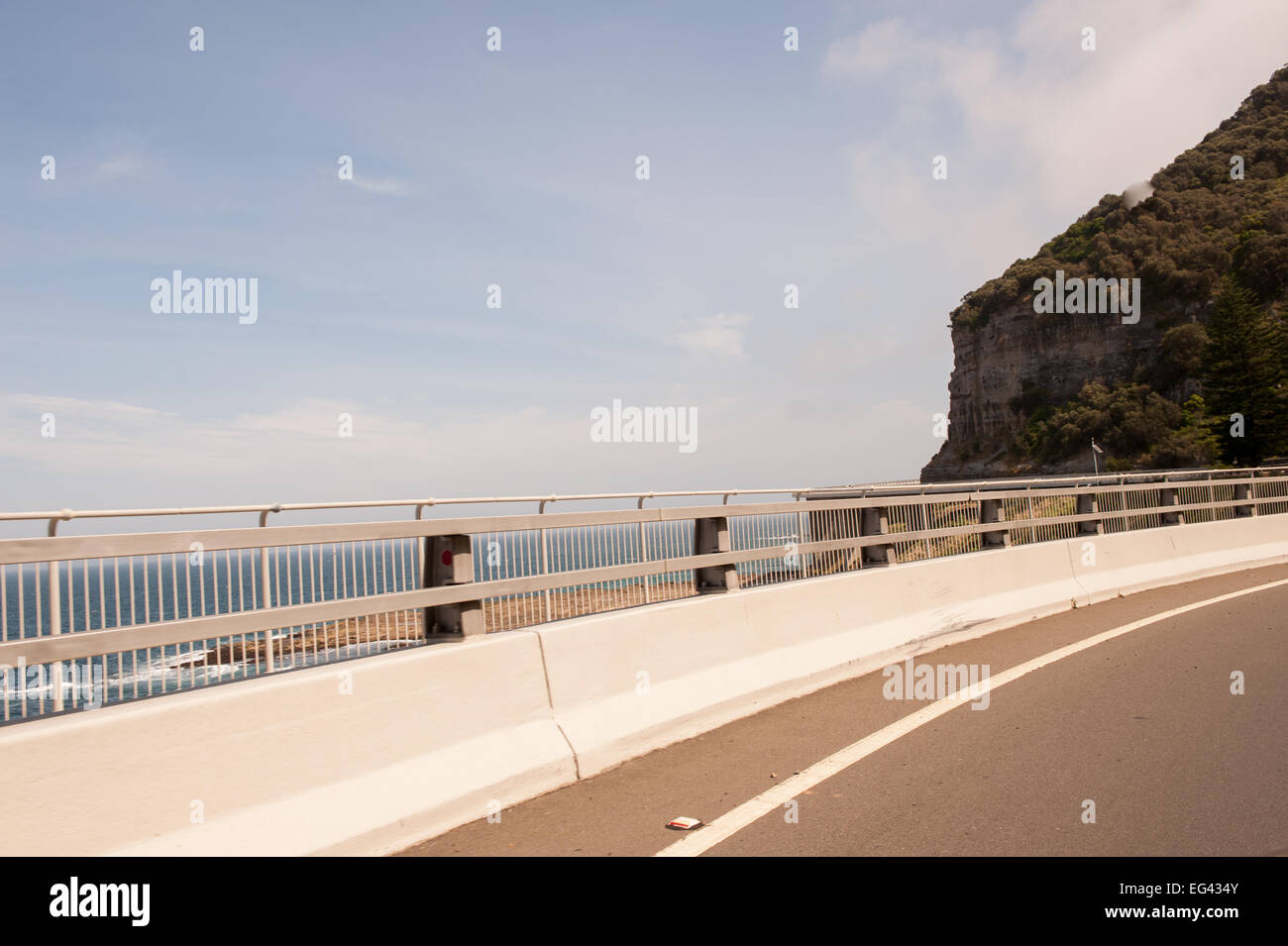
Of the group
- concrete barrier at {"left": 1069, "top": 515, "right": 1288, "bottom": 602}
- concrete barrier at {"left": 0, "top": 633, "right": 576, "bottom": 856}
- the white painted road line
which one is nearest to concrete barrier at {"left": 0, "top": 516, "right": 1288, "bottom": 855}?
concrete barrier at {"left": 0, "top": 633, "right": 576, "bottom": 856}

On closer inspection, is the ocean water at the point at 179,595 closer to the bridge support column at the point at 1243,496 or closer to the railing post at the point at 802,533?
the railing post at the point at 802,533

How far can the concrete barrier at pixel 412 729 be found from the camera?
401 centimetres

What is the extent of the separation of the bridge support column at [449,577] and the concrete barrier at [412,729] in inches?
9.6

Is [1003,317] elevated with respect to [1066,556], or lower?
elevated

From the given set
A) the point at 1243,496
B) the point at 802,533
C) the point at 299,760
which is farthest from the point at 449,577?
the point at 1243,496

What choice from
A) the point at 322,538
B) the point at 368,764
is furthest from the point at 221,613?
the point at 368,764

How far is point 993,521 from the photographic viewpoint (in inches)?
516

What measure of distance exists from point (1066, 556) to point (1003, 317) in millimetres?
98733

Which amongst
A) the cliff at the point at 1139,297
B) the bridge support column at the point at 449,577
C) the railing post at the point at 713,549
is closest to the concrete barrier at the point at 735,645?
the railing post at the point at 713,549

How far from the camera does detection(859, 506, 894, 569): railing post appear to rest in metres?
10.8

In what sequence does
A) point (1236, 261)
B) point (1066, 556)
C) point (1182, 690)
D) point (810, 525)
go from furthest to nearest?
point (1236, 261) < point (1066, 556) < point (810, 525) < point (1182, 690)

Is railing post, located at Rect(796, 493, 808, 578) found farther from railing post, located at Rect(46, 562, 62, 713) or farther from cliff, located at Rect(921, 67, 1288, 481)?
cliff, located at Rect(921, 67, 1288, 481)
